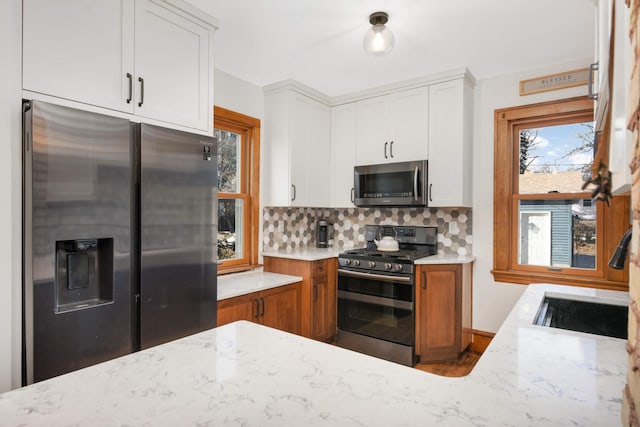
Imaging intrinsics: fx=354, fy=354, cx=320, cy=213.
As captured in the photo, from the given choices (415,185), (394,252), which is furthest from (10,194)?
Answer: (394,252)

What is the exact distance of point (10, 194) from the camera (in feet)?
4.52

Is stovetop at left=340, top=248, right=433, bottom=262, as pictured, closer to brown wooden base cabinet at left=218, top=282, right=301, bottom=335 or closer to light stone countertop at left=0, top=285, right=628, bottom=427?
brown wooden base cabinet at left=218, top=282, right=301, bottom=335

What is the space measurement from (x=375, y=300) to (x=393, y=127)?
162 centimetres

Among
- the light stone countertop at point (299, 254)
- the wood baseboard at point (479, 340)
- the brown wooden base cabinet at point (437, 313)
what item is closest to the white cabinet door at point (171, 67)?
the light stone countertop at point (299, 254)

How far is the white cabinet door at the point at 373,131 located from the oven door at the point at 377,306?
1159 millimetres

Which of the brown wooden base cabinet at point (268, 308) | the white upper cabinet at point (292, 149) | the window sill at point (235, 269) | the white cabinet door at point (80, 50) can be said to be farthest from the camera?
the white upper cabinet at point (292, 149)

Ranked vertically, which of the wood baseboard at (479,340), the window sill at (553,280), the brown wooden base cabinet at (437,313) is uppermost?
the window sill at (553,280)

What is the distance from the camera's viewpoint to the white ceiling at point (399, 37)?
2.07 m

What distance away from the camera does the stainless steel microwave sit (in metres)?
3.15

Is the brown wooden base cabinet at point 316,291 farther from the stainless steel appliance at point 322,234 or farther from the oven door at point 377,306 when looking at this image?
the stainless steel appliance at point 322,234

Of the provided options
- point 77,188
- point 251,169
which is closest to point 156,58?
point 77,188

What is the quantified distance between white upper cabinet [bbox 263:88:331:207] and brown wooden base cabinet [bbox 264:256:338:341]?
587 millimetres

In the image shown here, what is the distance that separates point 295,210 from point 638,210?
3463 mm

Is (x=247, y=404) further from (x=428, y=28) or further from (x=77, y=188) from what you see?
(x=428, y=28)
